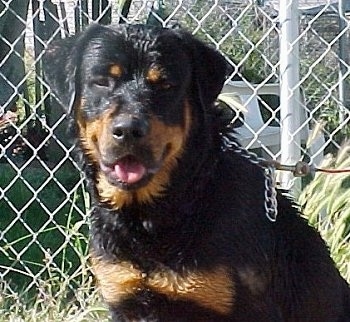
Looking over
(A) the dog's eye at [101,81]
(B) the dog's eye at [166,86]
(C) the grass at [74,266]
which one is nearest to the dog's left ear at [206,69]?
(B) the dog's eye at [166,86]

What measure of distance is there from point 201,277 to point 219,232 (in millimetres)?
170

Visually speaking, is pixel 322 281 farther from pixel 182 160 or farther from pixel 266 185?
pixel 182 160

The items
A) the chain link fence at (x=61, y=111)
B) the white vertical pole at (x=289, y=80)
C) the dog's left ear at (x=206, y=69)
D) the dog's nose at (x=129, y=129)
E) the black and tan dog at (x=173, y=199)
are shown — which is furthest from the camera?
the chain link fence at (x=61, y=111)

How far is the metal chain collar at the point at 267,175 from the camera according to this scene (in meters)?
3.32

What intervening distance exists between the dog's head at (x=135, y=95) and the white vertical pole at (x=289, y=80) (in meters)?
0.99

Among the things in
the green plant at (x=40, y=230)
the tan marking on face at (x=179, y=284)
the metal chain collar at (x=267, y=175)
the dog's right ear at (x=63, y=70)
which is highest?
the metal chain collar at (x=267, y=175)

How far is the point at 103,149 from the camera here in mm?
3125

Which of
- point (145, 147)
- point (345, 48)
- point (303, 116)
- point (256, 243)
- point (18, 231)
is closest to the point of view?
point (145, 147)

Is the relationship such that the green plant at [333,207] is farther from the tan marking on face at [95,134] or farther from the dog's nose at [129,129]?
the dog's nose at [129,129]

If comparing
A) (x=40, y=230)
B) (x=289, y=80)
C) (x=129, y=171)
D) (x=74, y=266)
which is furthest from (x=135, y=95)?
(x=74, y=266)

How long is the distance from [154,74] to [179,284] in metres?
0.72

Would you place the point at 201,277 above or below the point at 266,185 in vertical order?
below

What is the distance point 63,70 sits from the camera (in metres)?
3.35

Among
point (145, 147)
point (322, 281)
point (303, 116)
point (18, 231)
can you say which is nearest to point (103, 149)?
point (145, 147)
